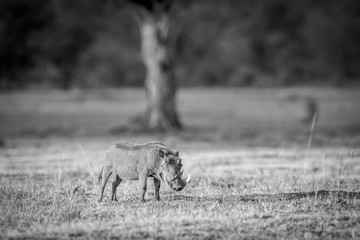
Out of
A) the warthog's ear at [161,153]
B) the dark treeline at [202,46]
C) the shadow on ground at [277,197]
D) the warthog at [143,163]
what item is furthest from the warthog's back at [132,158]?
the dark treeline at [202,46]

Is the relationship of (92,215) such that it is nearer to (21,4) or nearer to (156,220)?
(156,220)

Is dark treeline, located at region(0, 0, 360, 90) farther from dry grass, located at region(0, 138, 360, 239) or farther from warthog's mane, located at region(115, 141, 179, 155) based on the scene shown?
warthog's mane, located at region(115, 141, 179, 155)

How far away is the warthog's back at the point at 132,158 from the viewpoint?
28.8 ft

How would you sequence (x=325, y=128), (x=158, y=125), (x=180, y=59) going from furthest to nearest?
(x=180, y=59)
(x=325, y=128)
(x=158, y=125)

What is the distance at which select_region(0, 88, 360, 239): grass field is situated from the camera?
7.25 meters

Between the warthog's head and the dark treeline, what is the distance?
5070cm

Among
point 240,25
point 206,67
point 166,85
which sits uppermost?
point 240,25

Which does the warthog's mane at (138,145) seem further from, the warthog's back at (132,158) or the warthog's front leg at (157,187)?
the warthog's front leg at (157,187)

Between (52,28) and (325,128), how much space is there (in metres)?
44.8

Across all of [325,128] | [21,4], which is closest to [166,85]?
[325,128]

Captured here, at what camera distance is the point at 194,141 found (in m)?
20.6

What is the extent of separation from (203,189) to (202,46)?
76984mm

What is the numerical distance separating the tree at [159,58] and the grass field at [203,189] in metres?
1.21

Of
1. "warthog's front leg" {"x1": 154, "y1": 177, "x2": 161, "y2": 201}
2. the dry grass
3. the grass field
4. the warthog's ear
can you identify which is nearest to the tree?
the grass field
